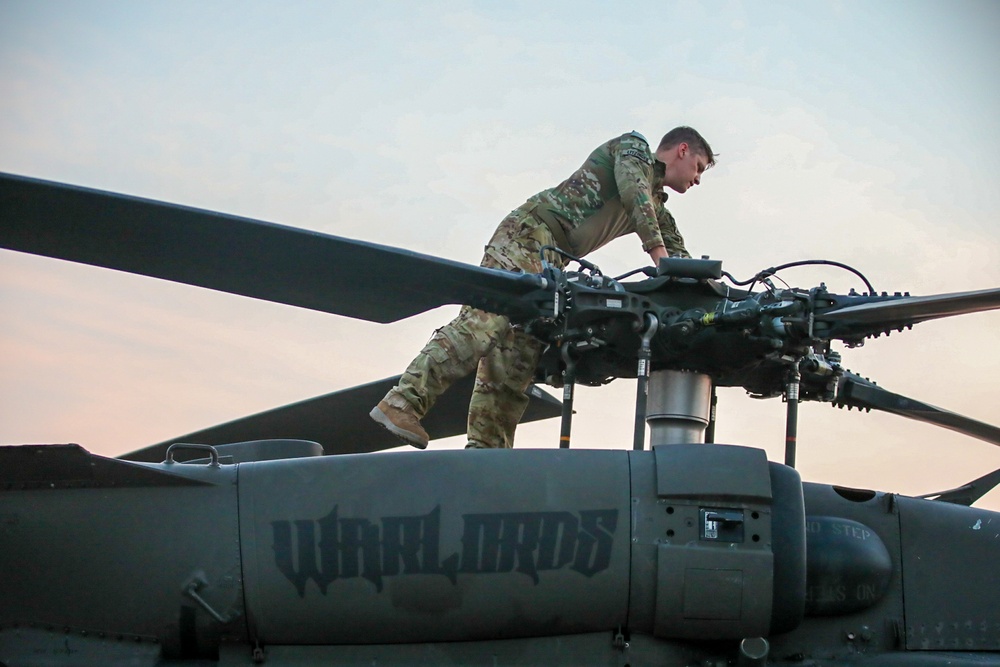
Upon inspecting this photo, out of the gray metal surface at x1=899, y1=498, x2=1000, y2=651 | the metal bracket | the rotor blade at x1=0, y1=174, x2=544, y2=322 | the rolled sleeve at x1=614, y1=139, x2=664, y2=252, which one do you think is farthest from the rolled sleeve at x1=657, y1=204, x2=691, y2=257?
the metal bracket

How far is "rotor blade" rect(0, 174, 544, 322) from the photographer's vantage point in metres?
4.89

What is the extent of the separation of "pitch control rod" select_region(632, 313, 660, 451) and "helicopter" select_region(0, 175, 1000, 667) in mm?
335

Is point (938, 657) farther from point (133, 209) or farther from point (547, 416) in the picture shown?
point (133, 209)

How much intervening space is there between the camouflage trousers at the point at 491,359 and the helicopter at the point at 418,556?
35.1 inches

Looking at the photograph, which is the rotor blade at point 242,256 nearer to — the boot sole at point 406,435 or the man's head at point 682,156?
the boot sole at point 406,435

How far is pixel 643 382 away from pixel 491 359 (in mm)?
1144

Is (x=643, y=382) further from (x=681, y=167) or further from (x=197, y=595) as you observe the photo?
(x=197, y=595)

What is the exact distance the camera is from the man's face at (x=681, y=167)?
267 inches

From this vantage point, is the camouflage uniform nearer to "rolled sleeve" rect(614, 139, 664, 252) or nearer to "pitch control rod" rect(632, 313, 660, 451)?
"rolled sleeve" rect(614, 139, 664, 252)

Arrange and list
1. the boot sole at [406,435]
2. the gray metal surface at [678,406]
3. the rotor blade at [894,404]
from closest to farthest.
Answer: the boot sole at [406,435]
the gray metal surface at [678,406]
the rotor blade at [894,404]

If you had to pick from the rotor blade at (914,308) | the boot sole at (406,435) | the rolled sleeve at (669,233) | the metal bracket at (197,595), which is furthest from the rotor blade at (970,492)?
the metal bracket at (197,595)

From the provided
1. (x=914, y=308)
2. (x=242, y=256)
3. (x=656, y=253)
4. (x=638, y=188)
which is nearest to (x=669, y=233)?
(x=638, y=188)

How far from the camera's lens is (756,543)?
4902 mm

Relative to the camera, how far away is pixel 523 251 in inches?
259
